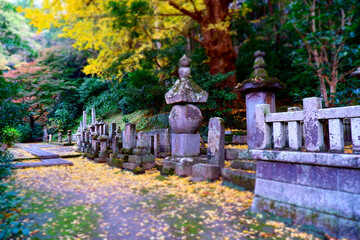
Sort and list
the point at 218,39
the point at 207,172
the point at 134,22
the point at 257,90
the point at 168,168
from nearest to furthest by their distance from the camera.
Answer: the point at 207,172, the point at 168,168, the point at 257,90, the point at 134,22, the point at 218,39

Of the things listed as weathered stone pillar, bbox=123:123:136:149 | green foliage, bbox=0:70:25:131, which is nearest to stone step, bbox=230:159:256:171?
weathered stone pillar, bbox=123:123:136:149

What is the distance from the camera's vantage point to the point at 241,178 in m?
4.59

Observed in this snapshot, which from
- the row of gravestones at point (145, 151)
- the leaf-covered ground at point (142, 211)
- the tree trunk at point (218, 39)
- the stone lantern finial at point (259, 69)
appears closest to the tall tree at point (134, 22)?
the tree trunk at point (218, 39)

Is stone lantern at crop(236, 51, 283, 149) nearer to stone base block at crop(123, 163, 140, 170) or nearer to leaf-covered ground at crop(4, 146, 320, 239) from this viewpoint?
leaf-covered ground at crop(4, 146, 320, 239)

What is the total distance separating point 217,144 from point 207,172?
720mm

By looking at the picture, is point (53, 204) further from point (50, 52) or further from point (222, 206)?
point (50, 52)

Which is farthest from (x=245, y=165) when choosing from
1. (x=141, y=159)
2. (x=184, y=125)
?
(x=141, y=159)

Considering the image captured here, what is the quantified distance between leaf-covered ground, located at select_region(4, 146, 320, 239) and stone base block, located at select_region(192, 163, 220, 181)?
202mm

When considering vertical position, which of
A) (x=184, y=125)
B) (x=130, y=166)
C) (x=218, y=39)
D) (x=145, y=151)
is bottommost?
(x=130, y=166)

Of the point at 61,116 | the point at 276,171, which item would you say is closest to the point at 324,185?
the point at 276,171

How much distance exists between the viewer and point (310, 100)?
315 centimetres

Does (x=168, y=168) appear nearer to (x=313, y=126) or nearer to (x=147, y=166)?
(x=147, y=166)

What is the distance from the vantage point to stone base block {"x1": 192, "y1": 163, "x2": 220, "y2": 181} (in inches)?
207

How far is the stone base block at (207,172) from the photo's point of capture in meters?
5.25
